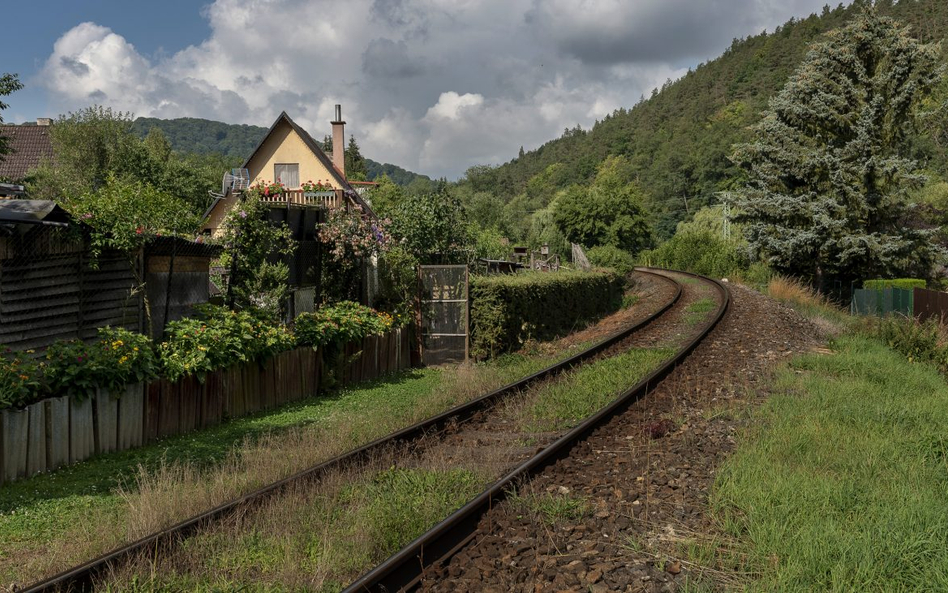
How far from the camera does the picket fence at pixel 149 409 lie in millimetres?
8031

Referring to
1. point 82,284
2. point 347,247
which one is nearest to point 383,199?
point 347,247

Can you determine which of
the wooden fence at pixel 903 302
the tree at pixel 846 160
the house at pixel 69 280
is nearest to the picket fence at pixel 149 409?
the house at pixel 69 280

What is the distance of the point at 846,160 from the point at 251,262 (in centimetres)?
2682

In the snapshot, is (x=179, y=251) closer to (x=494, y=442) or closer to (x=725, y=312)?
(x=494, y=442)

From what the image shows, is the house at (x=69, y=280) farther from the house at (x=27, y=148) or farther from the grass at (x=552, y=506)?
the house at (x=27, y=148)

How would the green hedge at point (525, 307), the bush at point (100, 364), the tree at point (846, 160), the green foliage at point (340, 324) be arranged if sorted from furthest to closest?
the tree at point (846, 160) < the green hedge at point (525, 307) < the green foliage at point (340, 324) < the bush at point (100, 364)

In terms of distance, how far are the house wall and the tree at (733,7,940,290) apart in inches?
810

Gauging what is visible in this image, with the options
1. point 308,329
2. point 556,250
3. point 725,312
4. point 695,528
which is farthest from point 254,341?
point 556,250

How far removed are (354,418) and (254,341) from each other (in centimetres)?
218

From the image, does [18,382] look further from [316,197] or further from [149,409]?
[316,197]

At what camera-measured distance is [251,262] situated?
1365cm

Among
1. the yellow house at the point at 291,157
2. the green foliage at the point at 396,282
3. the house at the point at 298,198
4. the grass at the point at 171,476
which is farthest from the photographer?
the yellow house at the point at 291,157

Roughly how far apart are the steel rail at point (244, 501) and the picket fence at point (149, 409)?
10.00ft

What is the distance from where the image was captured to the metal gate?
17.4m
